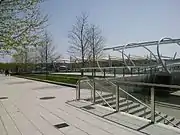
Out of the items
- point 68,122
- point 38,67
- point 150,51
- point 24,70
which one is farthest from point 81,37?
point 24,70

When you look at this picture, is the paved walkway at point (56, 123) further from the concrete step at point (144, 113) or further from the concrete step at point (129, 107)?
the concrete step at point (129, 107)

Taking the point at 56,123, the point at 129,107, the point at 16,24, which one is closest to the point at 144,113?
the point at 129,107

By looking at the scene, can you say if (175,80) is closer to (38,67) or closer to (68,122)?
(68,122)

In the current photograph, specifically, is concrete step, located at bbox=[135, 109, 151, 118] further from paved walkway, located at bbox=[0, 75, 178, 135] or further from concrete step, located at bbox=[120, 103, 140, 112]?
paved walkway, located at bbox=[0, 75, 178, 135]

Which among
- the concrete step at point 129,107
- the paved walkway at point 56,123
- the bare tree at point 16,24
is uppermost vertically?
the bare tree at point 16,24

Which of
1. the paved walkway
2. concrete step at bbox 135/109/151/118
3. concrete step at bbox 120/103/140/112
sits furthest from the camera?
concrete step at bbox 120/103/140/112

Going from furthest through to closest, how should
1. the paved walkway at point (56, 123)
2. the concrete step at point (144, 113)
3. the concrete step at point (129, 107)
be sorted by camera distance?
the concrete step at point (129, 107)
the concrete step at point (144, 113)
the paved walkway at point (56, 123)

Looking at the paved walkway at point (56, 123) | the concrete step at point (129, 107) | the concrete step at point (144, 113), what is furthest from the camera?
the concrete step at point (129, 107)

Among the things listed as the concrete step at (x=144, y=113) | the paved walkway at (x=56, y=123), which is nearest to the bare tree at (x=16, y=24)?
the paved walkway at (x=56, y=123)

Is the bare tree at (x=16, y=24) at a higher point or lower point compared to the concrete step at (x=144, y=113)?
higher

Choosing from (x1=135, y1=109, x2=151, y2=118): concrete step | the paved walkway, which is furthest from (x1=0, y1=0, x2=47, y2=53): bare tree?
(x1=135, y1=109, x2=151, y2=118): concrete step

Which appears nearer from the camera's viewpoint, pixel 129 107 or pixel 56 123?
pixel 56 123

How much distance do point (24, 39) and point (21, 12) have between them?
0.84 meters

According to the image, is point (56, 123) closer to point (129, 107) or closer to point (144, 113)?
point (144, 113)
